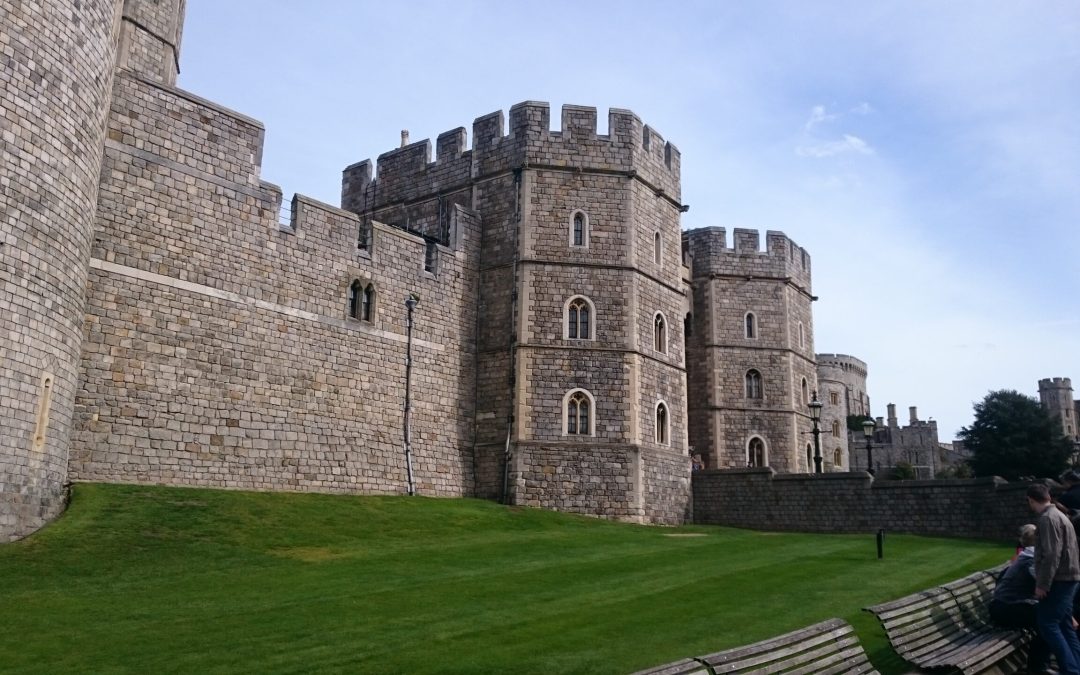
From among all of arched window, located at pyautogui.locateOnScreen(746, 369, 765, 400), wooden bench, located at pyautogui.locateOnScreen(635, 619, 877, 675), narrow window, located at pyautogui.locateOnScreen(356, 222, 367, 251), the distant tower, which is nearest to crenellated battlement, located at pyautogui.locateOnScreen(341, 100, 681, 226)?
narrow window, located at pyautogui.locateOnScreen(356, 222, 367, 251)

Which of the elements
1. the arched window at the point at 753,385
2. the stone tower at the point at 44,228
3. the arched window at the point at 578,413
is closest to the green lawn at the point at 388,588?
the stone tower at the point at 44,228

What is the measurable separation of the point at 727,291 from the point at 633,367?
32.6 feet

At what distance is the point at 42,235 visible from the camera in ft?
47.5

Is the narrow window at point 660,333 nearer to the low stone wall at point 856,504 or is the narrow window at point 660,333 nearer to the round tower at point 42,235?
the low stone wall at point 856,504

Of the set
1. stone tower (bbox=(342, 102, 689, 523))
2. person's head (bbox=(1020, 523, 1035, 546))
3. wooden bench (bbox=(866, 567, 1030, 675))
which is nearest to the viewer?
wooden bench (bbox=(866, 567, 1030, 675))

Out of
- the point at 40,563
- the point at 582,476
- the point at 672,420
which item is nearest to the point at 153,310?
the point at 40,563

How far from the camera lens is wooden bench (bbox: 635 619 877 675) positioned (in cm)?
586

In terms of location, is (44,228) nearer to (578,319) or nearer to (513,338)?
(513,338)

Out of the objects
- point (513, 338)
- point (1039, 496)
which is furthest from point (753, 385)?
point (1039, 496)

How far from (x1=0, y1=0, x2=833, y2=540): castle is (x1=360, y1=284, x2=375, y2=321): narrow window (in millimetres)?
70

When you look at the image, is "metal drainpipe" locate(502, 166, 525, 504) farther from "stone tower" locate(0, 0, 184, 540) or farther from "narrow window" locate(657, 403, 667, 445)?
"stone tower" locate(0, 0, 184, 540)

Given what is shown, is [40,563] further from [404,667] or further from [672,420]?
[672,420]

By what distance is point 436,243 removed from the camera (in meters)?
25.4

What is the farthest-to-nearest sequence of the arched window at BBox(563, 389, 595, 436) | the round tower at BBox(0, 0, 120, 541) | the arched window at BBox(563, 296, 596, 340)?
the arched window at BBox(563, 296, 596, 340)
the arched window at BBox(563, 389, 595, 436)
the round tower at BBox(0, 0, 120, 541)
